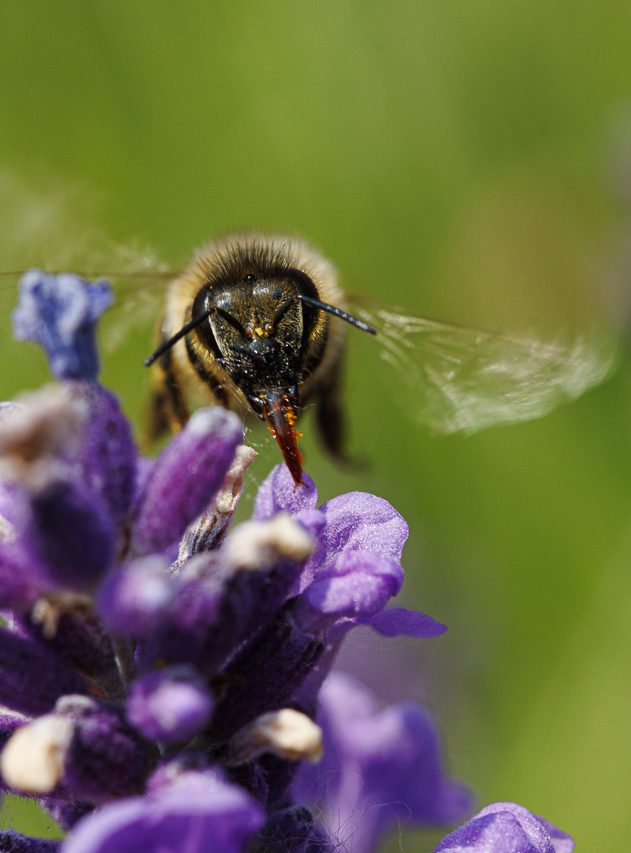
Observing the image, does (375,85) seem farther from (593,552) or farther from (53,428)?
(53,428)

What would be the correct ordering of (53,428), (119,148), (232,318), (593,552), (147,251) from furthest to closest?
(119,148) < (593,552) < (147,251) < (232,318) < (53,428)

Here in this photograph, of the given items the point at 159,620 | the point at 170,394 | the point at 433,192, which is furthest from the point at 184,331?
the point at 433,192

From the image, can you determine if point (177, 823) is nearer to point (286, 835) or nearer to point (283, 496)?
point (286, 835)

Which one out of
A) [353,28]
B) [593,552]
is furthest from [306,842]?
[353,28]

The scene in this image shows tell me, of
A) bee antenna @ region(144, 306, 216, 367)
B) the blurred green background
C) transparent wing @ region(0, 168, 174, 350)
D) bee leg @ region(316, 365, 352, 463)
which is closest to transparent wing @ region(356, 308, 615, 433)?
bee leg @ region(316, 365, 352, 463)

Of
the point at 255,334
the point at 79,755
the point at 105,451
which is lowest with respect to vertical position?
the point at 79,755

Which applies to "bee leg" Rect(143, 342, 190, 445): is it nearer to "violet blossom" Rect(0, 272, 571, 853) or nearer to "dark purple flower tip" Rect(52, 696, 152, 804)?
"violet blossom" Rect(0, 272, 571, 853)
